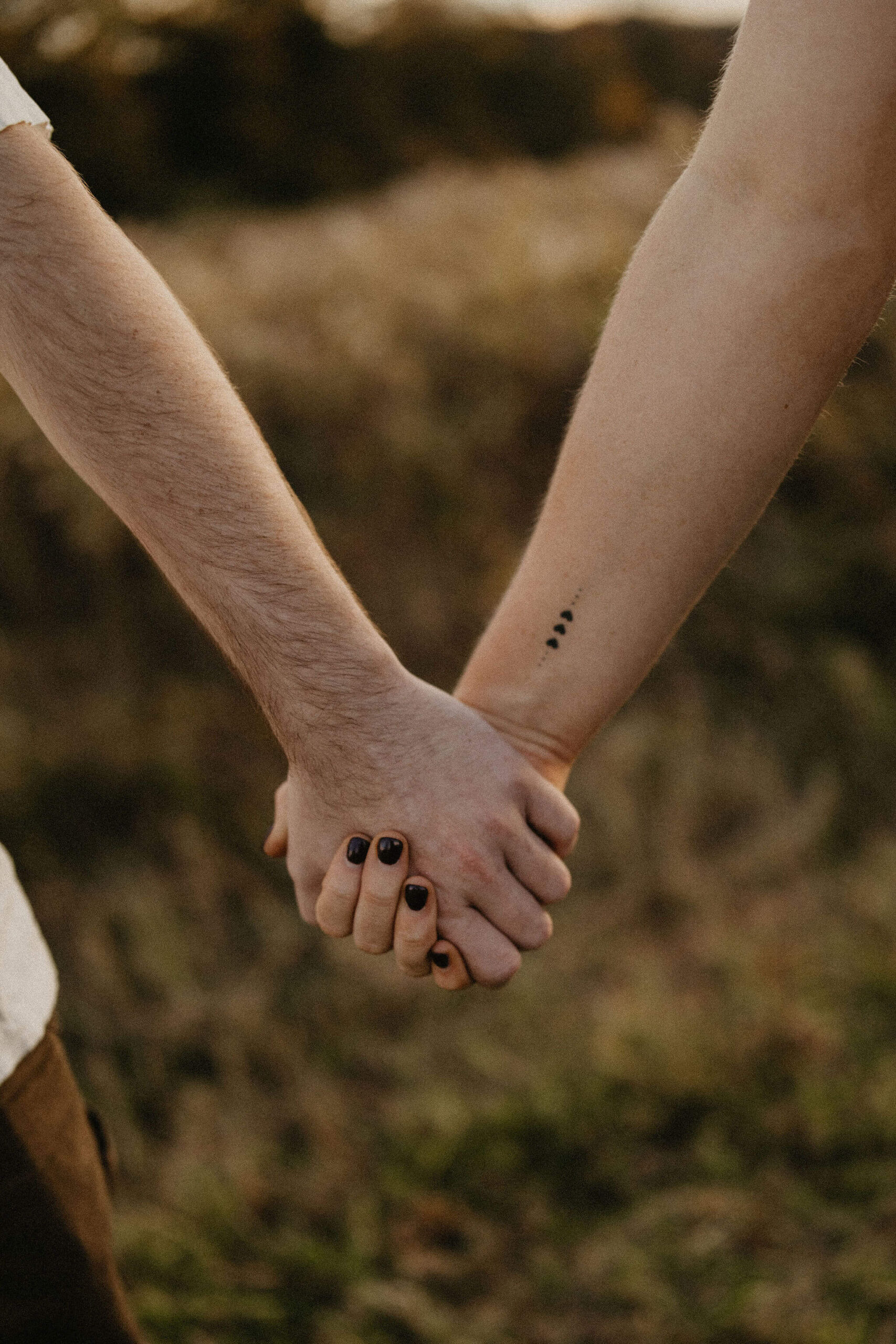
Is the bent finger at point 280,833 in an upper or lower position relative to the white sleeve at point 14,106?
lower

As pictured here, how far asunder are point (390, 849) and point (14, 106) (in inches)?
36.0

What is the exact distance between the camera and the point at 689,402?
51.9 inches

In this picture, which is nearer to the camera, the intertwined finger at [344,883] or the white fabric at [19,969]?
the white fabric at [19,969]

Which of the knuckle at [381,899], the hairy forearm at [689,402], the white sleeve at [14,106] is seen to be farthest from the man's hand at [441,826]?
the white sleeve at [14,106]

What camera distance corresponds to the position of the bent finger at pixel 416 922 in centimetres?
130

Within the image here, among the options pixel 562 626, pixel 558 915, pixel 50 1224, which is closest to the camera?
pixel 50 1224

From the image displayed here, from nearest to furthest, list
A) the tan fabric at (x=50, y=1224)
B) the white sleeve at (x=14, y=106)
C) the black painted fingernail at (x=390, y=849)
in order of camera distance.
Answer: the white sleeve at (x=14, y=106)
the tan fabric at (x=50, y=1224)
the black painted fingernail at (x=390, y=849)

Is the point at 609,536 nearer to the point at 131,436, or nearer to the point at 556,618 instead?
the point at 556,618

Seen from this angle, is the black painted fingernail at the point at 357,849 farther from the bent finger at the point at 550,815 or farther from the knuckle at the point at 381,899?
the bent finger at the point at 550,815

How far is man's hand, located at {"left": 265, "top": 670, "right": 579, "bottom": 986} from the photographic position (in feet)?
4.23

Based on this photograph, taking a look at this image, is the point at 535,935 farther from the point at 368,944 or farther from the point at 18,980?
the point at 18,980

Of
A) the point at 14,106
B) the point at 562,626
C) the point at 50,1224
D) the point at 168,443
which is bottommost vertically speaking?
the point at 50,1224

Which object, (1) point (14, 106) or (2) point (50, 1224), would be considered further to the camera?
(2) point (50, 1224)

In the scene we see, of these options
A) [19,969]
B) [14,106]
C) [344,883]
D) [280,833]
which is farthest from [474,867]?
[14,106]
